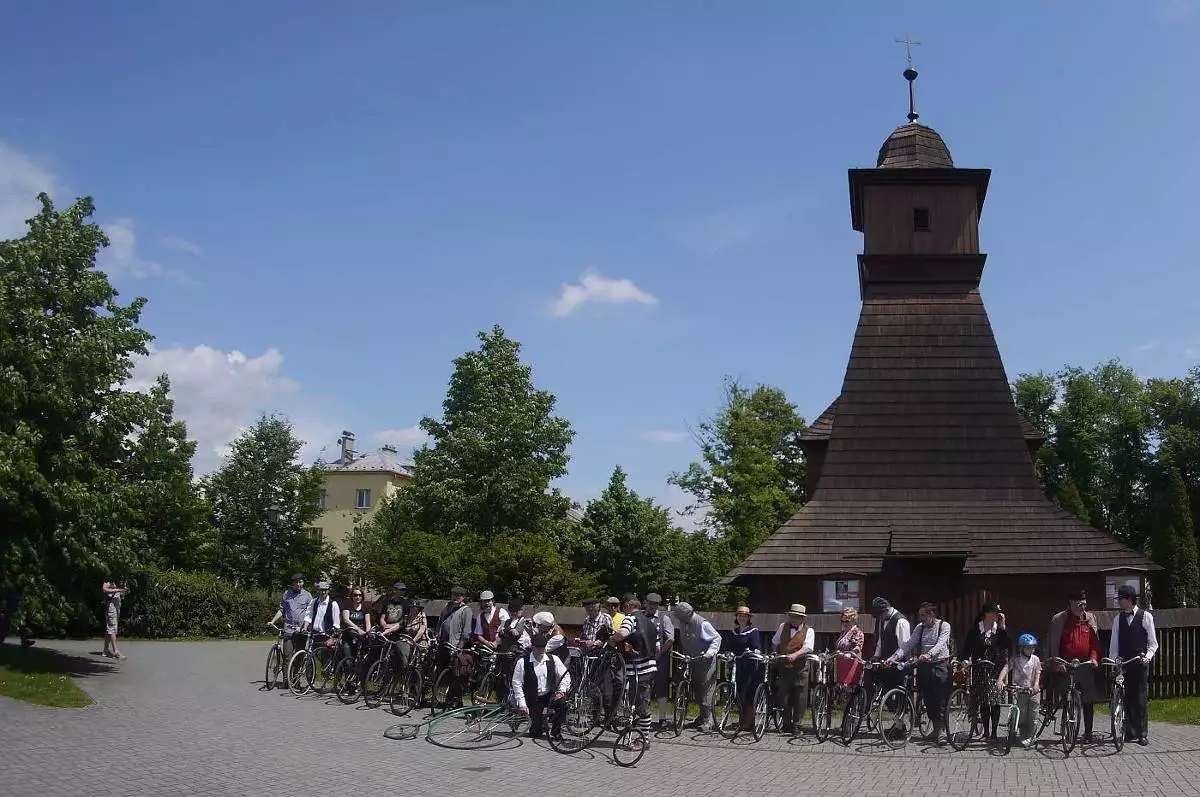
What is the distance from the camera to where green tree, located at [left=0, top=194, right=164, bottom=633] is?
16.3 metres

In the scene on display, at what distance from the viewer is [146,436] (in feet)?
60.0

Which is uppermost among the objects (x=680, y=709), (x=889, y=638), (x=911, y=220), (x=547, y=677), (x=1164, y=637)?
(x=911, y=220)

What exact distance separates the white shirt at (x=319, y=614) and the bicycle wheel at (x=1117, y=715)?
1102 centimetres

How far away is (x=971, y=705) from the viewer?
12.8 m

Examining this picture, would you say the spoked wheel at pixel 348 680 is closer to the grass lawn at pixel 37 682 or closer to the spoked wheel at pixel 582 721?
the grass lawn at pixel 37 682

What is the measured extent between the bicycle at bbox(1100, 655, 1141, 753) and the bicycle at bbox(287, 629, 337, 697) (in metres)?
10.9

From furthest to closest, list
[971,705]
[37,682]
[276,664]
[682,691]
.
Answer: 1. [276,664]
2. [37,682]
3. [682,691]
4. [971,705]

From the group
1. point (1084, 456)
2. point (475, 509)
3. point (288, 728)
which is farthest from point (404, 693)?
point (1084, 456)

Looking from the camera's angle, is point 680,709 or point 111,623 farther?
point 111,623

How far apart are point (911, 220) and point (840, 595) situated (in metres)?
10.1

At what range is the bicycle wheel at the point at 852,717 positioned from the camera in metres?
12.8

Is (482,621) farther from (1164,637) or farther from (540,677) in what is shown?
(1164,637)

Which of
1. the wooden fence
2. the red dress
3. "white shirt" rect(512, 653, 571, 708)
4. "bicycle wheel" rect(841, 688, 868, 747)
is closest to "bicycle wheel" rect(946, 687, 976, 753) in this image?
"bicycle wheel" rect(841, 688, 868, 747)

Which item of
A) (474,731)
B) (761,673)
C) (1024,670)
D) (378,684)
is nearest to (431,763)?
(474,731)
